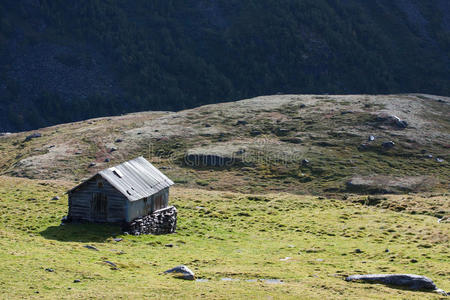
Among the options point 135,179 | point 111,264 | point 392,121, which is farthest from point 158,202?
point 392,121

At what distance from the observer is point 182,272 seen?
2923 cm

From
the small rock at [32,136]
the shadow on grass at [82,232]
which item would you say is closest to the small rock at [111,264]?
the shadow on grass at [82,232]

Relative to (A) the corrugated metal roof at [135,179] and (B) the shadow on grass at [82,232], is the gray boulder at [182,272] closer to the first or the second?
(B) the shadow on grass at [82,232]

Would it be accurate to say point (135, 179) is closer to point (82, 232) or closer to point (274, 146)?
point (82, 232)

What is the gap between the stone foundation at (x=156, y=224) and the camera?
40.8 meters

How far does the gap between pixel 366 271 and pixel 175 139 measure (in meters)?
62.2

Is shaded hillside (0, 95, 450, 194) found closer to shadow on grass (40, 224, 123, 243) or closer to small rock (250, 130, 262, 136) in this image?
small rock (250, 130, 262, 136)

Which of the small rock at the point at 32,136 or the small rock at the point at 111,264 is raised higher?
the small rock at the point at 32,136

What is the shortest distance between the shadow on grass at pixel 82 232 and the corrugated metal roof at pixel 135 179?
9.32ft

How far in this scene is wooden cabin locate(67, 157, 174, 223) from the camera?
40.3 m

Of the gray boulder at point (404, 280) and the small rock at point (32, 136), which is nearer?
the gray boulder at point (404, 280)

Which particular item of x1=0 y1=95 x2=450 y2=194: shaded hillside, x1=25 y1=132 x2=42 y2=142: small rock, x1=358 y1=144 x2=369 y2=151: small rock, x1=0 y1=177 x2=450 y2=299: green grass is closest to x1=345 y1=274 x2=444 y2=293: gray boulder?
x1=0 y1=177 x2=450 y2=299: green grass

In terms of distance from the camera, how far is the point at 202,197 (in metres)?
60.4

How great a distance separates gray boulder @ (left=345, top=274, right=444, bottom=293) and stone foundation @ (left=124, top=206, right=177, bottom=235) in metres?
17.2
